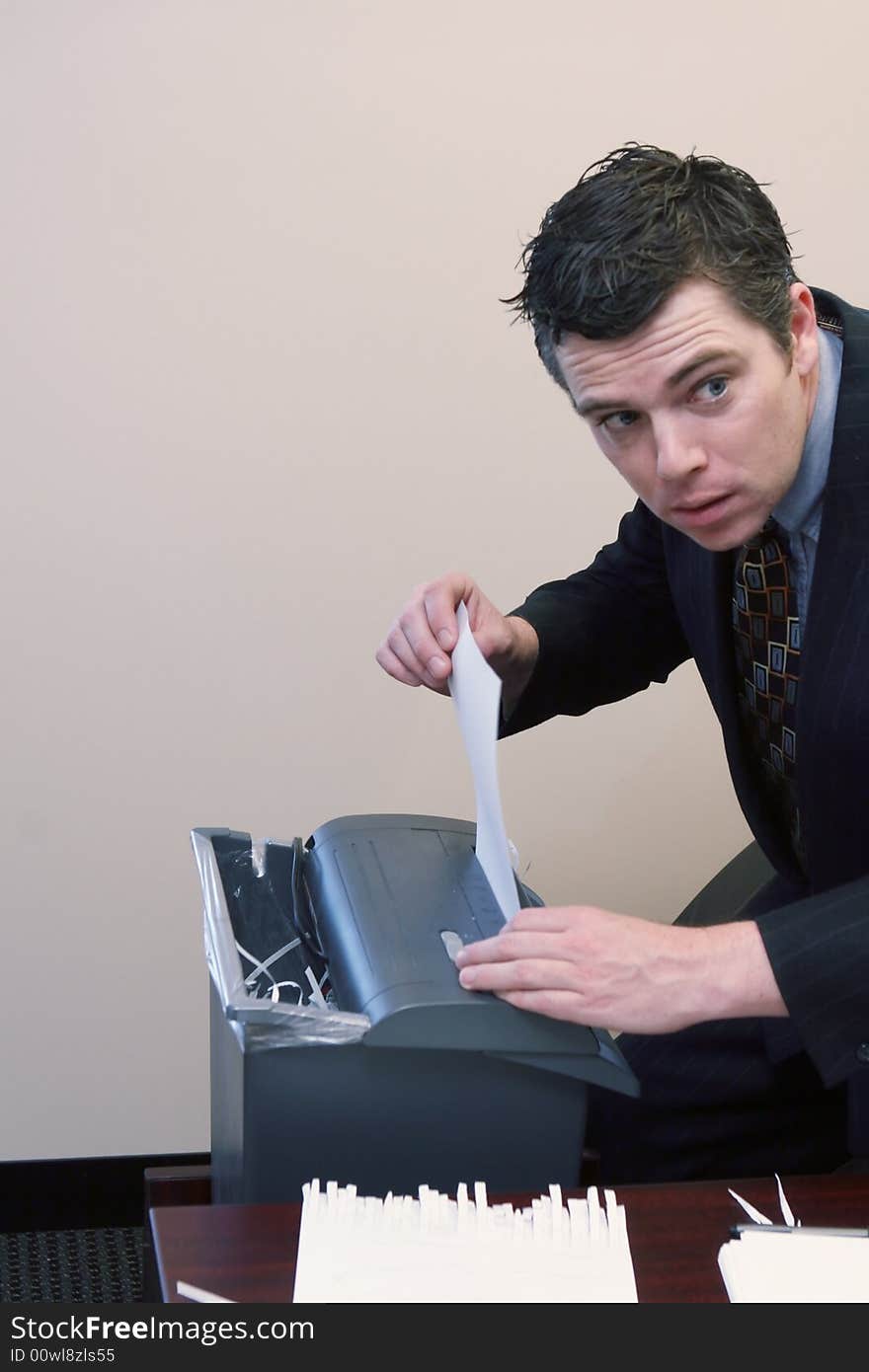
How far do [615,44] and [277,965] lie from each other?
1468 mm

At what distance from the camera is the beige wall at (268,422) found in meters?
2.08

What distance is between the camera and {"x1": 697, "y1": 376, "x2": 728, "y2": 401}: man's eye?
1.26 metres

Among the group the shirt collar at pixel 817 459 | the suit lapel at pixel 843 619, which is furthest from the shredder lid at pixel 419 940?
the shirt collar at pixel 817 459

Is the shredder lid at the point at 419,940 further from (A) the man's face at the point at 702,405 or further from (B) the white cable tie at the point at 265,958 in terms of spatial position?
(A) the man's face at the point at 702,405

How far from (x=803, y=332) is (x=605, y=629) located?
1.61 ft

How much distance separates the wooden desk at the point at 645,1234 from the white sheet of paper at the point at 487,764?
250 mm

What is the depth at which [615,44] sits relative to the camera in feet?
7.03

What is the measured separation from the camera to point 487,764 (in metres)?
1.18

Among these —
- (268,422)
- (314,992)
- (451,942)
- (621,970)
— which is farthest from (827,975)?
(268,422)

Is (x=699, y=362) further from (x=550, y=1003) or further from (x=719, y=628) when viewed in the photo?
(x=550, y=1003)

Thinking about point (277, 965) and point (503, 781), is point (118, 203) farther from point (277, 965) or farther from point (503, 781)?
point (277, 965)

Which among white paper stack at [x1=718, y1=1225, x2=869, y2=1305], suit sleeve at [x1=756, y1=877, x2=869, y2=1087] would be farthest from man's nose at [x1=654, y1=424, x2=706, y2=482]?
white paper stack at [x1=718, y1=1225, x2=869, y2=1305]

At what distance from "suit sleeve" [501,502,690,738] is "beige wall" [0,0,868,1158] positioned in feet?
1.66

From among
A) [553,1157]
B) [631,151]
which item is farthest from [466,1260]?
[631,151]
